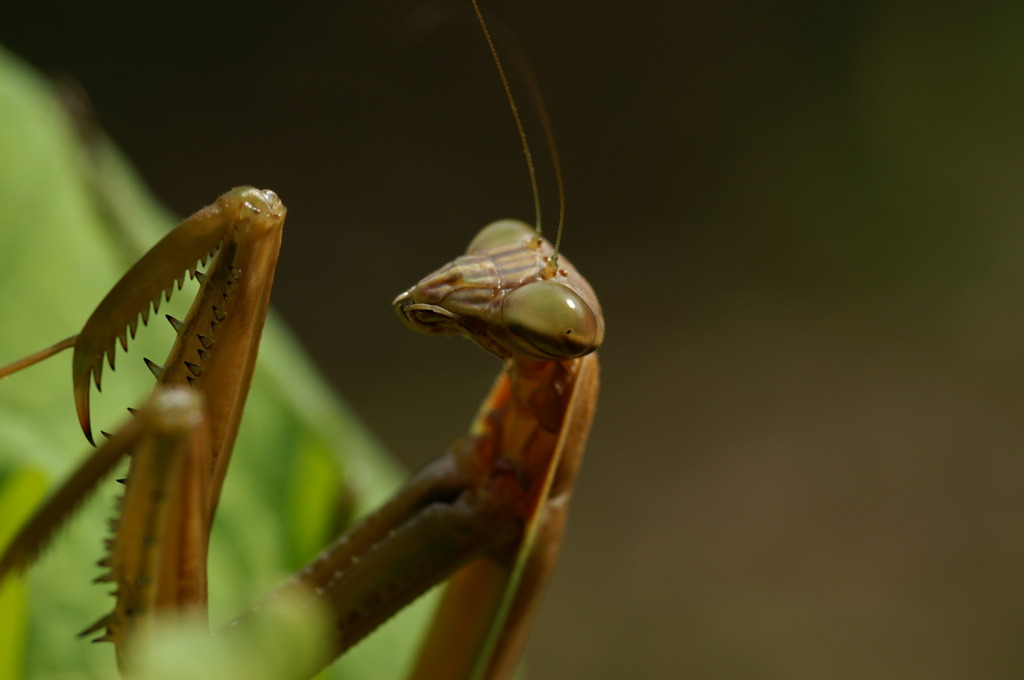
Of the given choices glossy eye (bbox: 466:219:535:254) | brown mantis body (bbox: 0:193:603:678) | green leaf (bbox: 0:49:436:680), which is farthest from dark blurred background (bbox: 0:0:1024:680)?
glossy eye (bbox: 466:219:535:254)

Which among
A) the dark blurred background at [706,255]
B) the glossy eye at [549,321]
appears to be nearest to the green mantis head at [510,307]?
the glossy eye at [549,321]

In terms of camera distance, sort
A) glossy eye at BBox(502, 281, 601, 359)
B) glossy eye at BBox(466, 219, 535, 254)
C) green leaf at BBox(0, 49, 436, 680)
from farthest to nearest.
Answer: green leaf at BBox(0, 49, 436, 680)
glossy eye at BBox(466, 219, 535, 254)
glossy eye at BBox(502, 281, 601, 359)

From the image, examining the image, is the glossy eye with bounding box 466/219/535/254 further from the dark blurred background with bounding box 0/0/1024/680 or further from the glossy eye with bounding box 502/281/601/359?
the dark blurred background with bounding box 0/0/1024/680

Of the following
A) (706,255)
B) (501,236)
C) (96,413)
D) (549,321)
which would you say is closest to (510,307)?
(549,321)

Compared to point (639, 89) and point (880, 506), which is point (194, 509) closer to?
point (880, 506)

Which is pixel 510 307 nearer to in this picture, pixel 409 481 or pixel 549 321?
pixel 549 321

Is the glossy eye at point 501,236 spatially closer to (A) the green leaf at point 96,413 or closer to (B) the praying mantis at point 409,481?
(B) the praying mantis at point 409,481
